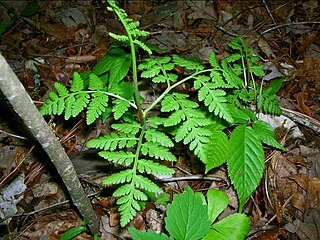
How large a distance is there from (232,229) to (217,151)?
1.82 feet

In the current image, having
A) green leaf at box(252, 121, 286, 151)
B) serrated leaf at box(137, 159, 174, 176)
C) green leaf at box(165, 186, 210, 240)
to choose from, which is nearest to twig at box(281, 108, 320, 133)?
green leaf at box(252, 121, 286, 151)

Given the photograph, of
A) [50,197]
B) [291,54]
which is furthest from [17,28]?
[291,54]

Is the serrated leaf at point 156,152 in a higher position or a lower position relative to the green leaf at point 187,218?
higher

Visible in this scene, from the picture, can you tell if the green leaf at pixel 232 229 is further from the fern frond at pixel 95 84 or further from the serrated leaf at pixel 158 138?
the fern frond at pixel 95 84

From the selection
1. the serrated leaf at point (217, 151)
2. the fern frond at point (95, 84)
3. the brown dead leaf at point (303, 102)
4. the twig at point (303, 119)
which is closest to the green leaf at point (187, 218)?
the serrated leaf at point (217, 151)

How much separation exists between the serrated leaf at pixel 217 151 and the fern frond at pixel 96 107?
2.45 ft

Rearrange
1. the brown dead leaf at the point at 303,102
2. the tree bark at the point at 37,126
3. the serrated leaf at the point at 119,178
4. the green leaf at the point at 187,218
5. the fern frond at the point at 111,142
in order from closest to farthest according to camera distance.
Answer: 1. the tree bark at the point at 37,126
2. the serrated leaf at the point at 119,178
3. the fern frond at the point at 111,142
4. the green leaf at the point at 187,218
5. the brown dead leaf at the point at 303,102

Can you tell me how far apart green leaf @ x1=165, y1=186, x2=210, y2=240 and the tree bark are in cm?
58

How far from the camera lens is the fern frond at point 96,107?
1964 mm

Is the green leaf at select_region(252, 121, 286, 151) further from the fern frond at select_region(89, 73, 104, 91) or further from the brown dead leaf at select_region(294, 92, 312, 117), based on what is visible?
the fern frond at select_region(89, 73, 104, 91)

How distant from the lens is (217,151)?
231 cm

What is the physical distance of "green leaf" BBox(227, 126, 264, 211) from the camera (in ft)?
7.39

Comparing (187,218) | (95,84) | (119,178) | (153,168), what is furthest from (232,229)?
(95,84)

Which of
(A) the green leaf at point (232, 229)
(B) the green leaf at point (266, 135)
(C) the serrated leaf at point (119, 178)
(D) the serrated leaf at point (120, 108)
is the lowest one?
(A) the green leaf at point (232, 229)
